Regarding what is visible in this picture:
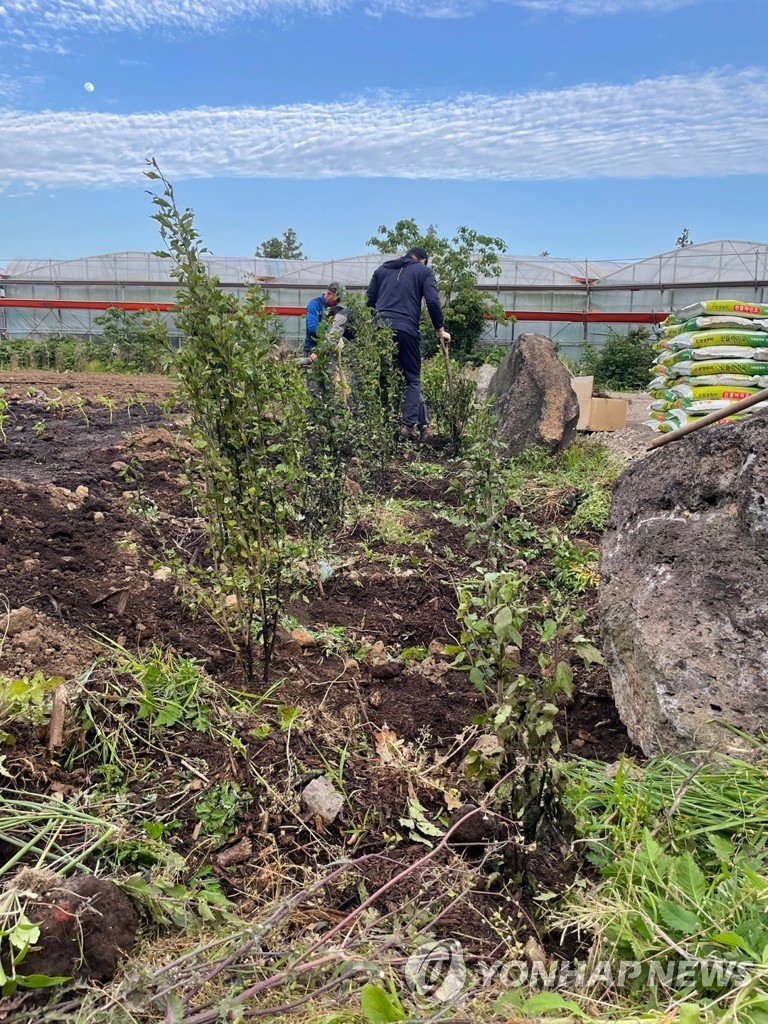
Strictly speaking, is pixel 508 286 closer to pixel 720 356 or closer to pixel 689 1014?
pixel 720 356

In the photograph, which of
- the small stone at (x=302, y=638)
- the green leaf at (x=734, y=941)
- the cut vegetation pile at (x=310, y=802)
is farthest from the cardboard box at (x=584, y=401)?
the green leaf at (x=734, y=941)

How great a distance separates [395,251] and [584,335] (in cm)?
656

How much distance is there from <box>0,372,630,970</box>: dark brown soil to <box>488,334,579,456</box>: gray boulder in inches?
101

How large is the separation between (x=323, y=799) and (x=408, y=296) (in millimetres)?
7086

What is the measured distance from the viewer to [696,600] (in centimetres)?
247

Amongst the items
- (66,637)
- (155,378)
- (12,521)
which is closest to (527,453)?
(12,521)

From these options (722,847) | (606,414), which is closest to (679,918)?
(722,847)

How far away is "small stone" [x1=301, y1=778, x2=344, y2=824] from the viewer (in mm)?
2125

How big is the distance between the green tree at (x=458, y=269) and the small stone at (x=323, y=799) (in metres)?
15.4

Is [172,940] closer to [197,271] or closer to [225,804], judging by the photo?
[225,804]

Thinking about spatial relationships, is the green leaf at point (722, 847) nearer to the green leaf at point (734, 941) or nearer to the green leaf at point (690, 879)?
the green leaf at point (690, 879)

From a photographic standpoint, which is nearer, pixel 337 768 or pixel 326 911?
pixel 326 911

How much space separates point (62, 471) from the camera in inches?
225

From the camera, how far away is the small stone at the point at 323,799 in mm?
2125
